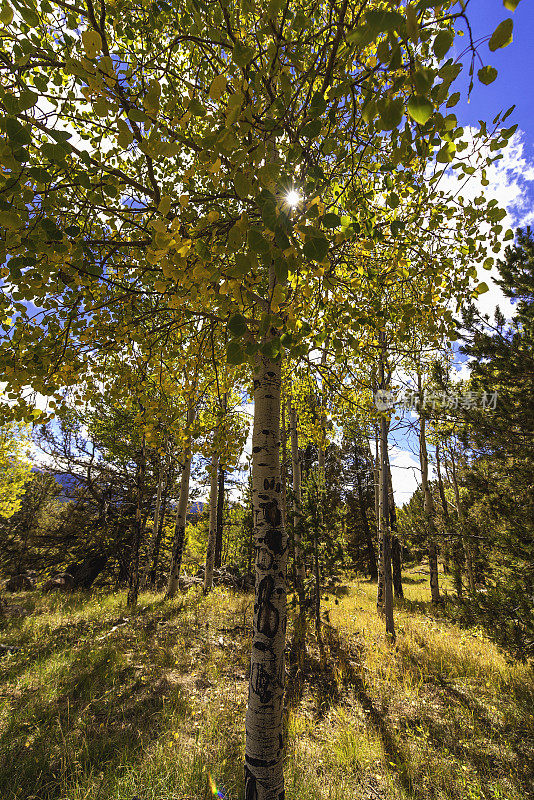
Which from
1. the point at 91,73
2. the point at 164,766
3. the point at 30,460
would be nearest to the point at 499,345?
the point at 91,73

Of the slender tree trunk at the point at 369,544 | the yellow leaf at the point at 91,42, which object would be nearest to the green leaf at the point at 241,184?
the yellow leaf at the point at 91,42

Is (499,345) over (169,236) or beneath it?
over

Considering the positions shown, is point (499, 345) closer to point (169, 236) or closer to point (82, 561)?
point (169, 236)

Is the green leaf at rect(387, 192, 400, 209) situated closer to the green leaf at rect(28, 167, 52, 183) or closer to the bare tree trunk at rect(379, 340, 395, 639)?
the green leaf at rect(28, 167, 52, 183)

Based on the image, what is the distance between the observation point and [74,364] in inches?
129

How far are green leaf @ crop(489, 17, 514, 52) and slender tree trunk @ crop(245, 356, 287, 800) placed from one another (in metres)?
1.72

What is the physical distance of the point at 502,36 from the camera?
1.04 metres

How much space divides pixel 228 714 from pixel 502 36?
21.0ft

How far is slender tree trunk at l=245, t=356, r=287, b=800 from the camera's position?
90.0 inches

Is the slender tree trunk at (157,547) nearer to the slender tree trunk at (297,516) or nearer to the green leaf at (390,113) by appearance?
the slender tree trunk at (297,516)

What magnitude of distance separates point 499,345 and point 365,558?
75.1 feet

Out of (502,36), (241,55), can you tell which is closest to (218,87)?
(241,55)

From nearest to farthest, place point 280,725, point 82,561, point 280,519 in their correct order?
point 280,725, point 280,519, point 82,561

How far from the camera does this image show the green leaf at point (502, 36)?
1020mm
